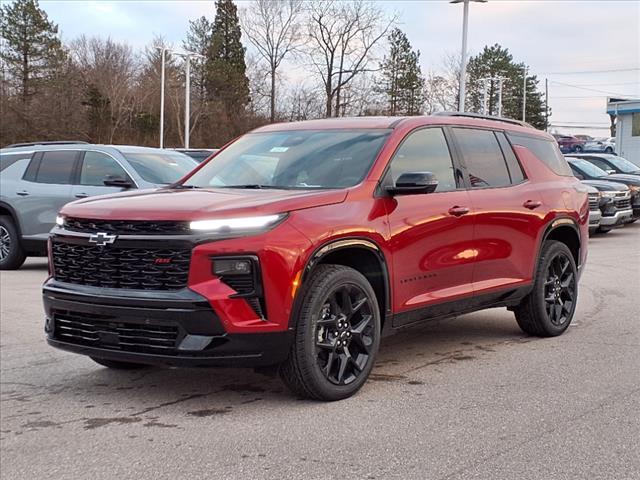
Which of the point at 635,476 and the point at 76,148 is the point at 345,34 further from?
the point at 635,476

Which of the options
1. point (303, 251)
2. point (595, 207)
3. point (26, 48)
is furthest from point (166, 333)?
point (26, 48)

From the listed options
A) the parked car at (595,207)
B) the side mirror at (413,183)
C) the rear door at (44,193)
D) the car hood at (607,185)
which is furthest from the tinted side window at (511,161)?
the car hood at (607,185)

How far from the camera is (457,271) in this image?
5.83 meters

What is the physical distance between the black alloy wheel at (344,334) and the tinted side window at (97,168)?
704 cm

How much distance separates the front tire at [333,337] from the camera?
465cm

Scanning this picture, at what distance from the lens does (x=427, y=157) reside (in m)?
5.85

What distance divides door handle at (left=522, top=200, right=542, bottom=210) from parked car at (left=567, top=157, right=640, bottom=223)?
40.4ft

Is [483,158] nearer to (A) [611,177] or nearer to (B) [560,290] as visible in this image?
(B) [560,290]

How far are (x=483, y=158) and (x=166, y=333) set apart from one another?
10.4 feet

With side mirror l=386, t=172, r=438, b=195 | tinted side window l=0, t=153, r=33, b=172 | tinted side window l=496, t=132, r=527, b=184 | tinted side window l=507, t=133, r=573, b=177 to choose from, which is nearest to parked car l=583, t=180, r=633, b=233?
tinted side window l=507, t=133, r=573, b=177

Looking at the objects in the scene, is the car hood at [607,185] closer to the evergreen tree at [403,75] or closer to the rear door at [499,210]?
the rear door at [499,210]

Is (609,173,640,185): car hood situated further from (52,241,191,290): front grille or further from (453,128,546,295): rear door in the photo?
(52,241,191,290): front grille

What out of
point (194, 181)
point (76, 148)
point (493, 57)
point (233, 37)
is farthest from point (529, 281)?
point (493, 57)

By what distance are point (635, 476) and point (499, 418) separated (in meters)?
0.96
